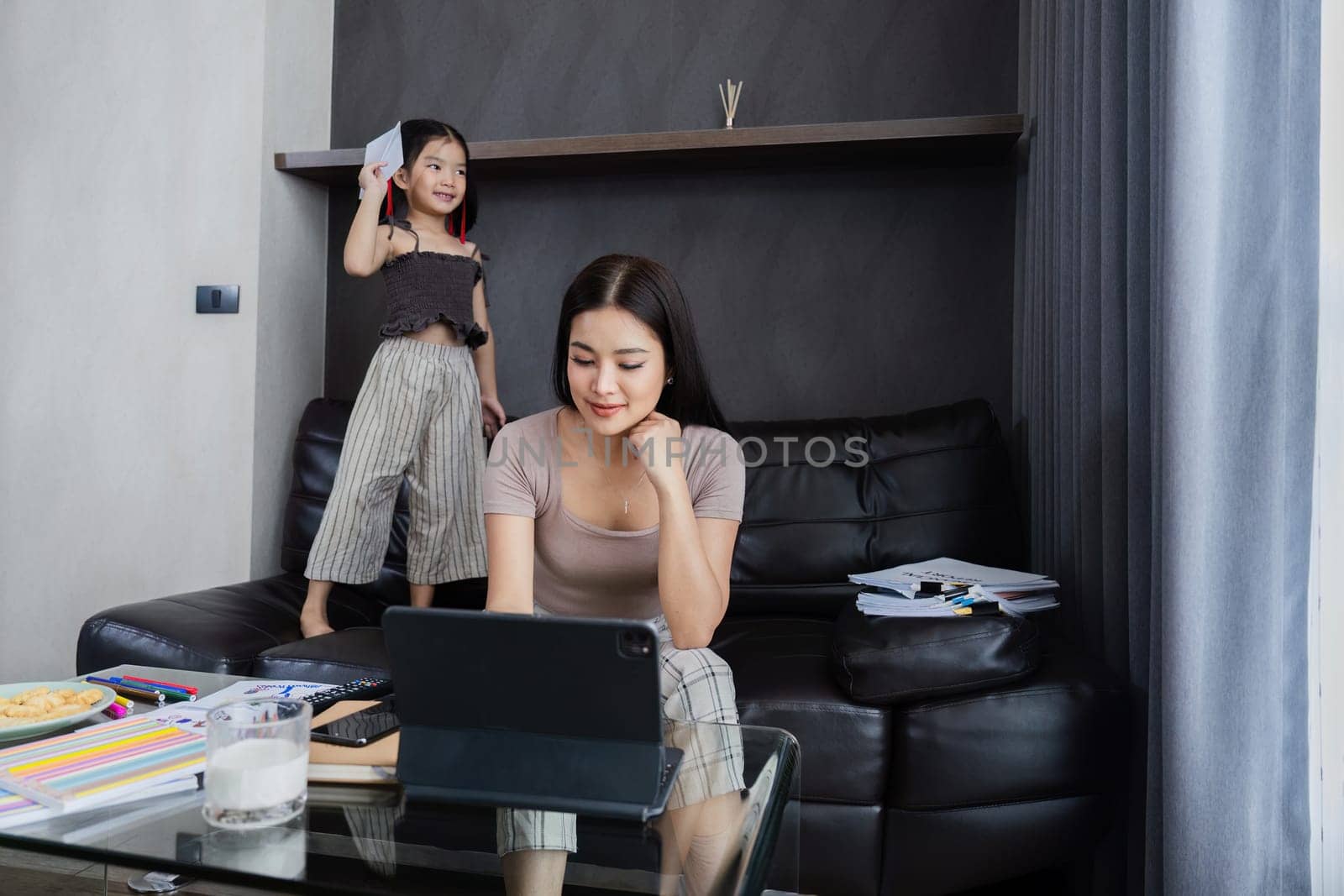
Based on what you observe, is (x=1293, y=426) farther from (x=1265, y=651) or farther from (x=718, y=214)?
(x=718, y=214)

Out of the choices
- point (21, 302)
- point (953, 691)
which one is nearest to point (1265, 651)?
point (953, 691)

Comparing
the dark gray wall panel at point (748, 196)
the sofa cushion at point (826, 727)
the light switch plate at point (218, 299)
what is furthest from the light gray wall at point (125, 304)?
the sofa cushion at point (826, 727)

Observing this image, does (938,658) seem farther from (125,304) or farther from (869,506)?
(125,304)

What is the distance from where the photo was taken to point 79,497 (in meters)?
2.83

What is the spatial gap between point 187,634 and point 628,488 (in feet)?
3.09

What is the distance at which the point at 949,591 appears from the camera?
1.84 m

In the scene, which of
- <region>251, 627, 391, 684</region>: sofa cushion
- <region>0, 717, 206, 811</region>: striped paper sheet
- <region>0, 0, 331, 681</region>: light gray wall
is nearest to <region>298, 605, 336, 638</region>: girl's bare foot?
<region>251, 627, 391, 684</region>: sofa cushion

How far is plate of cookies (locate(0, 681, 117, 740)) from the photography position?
41.1 inches

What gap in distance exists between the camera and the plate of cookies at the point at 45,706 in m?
1.04

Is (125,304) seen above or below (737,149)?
below

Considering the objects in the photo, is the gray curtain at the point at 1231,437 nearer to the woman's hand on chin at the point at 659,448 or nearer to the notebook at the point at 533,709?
the woman's hand on chin at the point at 659,448

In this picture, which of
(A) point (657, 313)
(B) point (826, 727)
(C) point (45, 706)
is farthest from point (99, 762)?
(B) point (826, 727)

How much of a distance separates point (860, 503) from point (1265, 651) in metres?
1.14

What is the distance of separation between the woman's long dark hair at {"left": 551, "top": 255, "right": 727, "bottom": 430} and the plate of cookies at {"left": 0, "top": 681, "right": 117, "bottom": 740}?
0.79 metres
